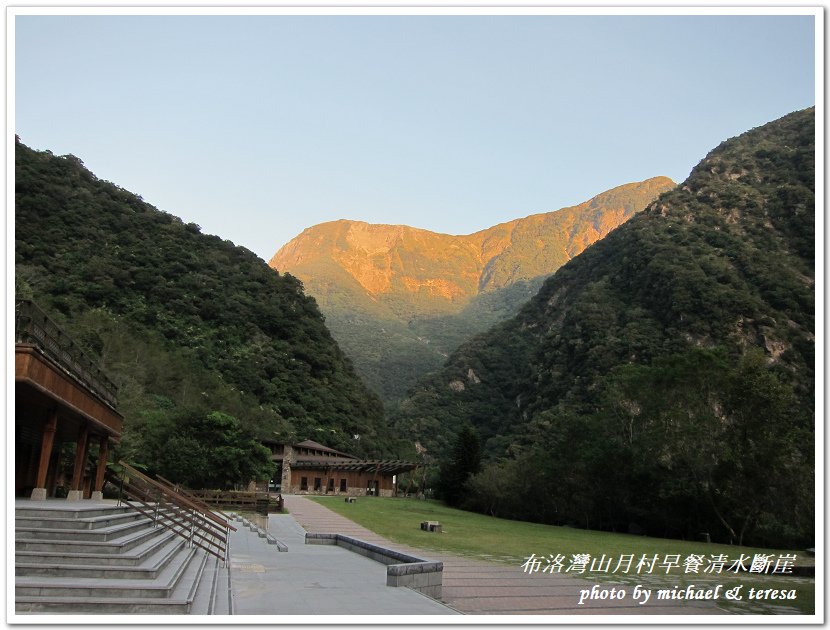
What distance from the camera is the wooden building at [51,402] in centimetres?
913

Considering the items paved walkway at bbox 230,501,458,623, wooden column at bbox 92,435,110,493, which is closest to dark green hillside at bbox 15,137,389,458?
wooden column at bbox 92,435,110,493

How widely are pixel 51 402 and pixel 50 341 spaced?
38.7 inches

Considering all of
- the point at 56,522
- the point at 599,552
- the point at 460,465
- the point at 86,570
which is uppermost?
the point at 56,522

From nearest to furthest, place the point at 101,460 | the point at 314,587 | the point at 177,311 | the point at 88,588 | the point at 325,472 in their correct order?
the point at 88,588 < the point at 314,587 < the point at 101,460 < the point at 325,472 < the point at 177,311

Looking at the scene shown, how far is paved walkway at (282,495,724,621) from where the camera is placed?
8.75 meters

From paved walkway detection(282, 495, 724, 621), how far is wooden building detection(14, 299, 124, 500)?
6603 mm

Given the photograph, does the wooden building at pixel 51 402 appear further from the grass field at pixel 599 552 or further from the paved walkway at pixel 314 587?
the grass field at pixel 599 552

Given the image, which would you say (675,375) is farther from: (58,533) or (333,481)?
(333,481)

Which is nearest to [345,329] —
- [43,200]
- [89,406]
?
[43,200]

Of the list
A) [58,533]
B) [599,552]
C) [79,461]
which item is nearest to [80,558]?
[58,533]

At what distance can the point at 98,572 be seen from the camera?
760cm

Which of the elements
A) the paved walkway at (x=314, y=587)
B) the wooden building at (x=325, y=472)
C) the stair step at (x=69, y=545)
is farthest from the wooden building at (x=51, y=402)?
the wooden building at (x=325, y=472)

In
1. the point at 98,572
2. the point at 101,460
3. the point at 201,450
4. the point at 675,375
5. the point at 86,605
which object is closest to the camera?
the point at 86,605

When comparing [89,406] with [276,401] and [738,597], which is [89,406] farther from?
[276,401]
